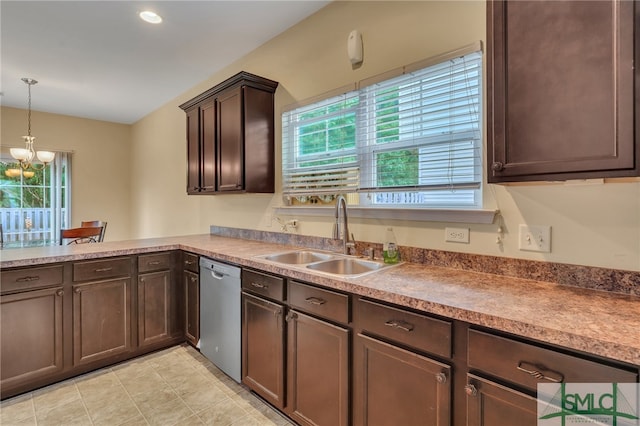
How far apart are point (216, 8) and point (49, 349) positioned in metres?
2.79

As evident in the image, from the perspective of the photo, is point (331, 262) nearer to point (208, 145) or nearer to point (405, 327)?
point (405, 327)

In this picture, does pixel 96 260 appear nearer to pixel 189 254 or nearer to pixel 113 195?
pixel 189 254

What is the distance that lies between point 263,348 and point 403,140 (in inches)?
62.0

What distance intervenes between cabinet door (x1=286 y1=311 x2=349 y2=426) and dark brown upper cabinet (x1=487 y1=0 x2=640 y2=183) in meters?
1.07

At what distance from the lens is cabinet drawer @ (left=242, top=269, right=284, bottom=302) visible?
6.17 feet

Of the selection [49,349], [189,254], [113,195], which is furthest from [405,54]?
[113,195]

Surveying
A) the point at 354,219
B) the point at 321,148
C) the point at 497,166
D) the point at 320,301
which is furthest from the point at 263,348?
the point at 497,166

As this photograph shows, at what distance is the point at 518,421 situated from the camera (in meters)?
1.03

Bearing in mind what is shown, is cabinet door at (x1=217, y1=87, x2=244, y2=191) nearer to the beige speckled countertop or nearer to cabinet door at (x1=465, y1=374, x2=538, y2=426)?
the beige speckled countertop

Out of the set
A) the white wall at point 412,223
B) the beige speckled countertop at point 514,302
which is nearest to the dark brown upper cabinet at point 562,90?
the white wall at point 412,223

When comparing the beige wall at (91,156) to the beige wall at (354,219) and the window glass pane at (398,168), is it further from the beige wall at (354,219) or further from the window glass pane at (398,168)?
the window glass pane at (398,168)

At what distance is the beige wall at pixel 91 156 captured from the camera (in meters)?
4.98

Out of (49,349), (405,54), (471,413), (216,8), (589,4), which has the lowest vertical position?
(49,349)

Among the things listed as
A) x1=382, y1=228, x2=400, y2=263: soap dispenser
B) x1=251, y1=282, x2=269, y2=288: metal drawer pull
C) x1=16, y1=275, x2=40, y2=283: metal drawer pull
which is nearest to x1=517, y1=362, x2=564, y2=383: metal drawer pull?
x1=382, y1=228, x2=400, y2=263: soap dispenser
